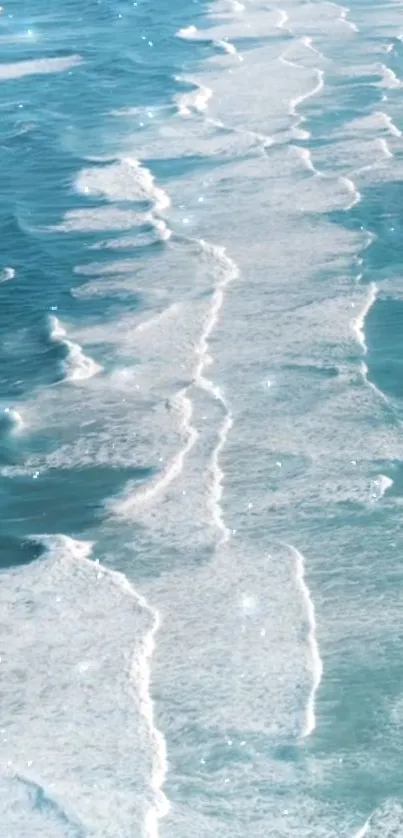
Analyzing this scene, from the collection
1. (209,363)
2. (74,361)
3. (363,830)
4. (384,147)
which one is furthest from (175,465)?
(384,147)

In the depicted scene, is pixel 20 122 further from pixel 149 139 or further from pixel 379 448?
pixel 379 448

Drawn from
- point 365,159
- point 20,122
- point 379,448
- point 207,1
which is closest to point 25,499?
point 379,448

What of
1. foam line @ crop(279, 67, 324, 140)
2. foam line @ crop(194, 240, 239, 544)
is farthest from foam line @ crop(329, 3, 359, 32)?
foam line @ crop(194, 240, 239, 544)

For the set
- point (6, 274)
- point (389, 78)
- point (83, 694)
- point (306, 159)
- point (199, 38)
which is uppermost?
point (83, 694)

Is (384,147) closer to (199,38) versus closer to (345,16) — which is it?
(199,38)

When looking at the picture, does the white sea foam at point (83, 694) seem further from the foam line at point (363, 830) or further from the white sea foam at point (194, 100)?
the white sea foam at point (194, 100)

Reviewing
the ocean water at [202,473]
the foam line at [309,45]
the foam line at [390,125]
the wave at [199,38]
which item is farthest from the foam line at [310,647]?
the wave at [199,38]
